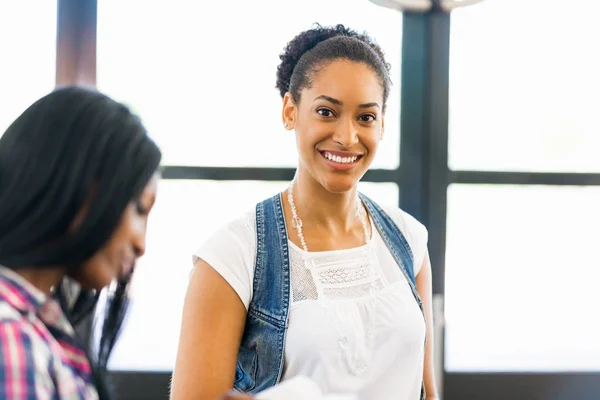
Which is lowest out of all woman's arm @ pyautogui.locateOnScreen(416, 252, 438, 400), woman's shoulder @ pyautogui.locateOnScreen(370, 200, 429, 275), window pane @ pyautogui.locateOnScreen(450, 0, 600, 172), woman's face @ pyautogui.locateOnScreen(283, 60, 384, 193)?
woman's arm @ pyautogui.locateOnScreen(416, 252, 438, 400)

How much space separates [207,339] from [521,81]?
1.48m

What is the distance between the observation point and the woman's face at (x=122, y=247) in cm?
75

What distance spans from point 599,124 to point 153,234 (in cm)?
154

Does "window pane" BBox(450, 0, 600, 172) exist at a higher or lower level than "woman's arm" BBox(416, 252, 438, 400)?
higher

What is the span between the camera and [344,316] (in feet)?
4.17

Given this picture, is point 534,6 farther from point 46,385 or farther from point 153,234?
point 46,385

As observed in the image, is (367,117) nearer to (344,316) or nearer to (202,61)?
(344,316)

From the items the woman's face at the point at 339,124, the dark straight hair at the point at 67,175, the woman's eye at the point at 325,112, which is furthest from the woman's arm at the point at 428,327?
the dark straight hair at the point at 67,175

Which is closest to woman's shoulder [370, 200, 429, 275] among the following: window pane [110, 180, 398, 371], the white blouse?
the white blouse

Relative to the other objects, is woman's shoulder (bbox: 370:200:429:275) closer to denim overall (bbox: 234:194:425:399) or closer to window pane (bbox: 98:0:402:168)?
denim overall (bbox: 234:194:425:399)

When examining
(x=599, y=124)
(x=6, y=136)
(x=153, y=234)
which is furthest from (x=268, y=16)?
(x=6, y=136)

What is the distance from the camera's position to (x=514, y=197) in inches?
86.4

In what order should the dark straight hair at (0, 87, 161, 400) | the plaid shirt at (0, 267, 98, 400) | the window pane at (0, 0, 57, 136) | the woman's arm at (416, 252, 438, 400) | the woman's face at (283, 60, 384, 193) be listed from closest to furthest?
the plaid shirt at (0, 267, 98, 400) < the dark straight hair at (0, 87, 161, 400) < the woman's face at (283, 60, 384, 193) < the woman's arm at (416, 252, 438, 400) < the window pane at (0, 0, 57, 136)

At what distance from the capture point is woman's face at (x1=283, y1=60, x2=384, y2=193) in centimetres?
133
